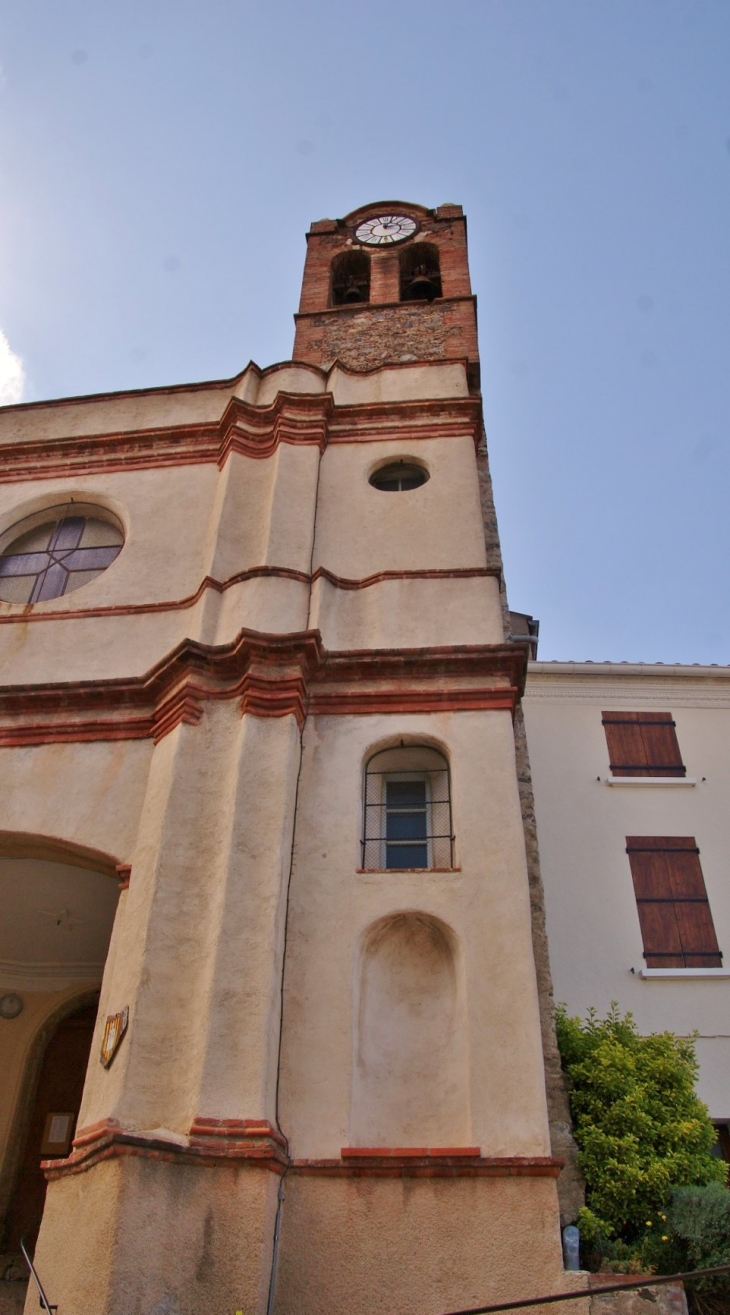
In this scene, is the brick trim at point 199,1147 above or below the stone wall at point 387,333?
below

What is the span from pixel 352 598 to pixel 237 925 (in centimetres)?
403

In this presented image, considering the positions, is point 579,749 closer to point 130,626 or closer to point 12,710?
point 130,626

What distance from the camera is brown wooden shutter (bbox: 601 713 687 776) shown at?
12.7 meters

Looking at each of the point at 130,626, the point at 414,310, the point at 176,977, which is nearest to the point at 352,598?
the point at 130,626

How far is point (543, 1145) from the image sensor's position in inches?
264

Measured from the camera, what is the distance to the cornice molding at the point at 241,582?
10.2 m

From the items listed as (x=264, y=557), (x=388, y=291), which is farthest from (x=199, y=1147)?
(x=388, y=291)

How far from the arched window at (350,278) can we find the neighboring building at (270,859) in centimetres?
458

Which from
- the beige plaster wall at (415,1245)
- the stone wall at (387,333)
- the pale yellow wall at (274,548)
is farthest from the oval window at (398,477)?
the beige plaster wall at (415,1245)

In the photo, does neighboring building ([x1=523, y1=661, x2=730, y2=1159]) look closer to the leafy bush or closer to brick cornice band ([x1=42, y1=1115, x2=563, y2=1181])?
the leafy bush

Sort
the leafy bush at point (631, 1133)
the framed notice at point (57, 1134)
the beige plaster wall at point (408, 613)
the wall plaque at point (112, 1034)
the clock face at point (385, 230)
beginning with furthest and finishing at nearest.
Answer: the clock face at point (385, 230), the framed notice at point (57, 1134), the beige plaster wall at point (408, 613), the wall plaque at point (112, 1034), the leafy bush at point (631, 1133)

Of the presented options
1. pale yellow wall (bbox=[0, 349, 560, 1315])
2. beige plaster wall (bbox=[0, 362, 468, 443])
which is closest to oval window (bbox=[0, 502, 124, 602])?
pale yellow wall (bbox=[0, 349, 560, 1315])

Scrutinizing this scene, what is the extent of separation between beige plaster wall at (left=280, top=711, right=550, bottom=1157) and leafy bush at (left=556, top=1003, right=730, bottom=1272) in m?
0.80

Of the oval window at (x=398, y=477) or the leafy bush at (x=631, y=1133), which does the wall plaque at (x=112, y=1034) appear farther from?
the oval window at (x=398, y=477)
